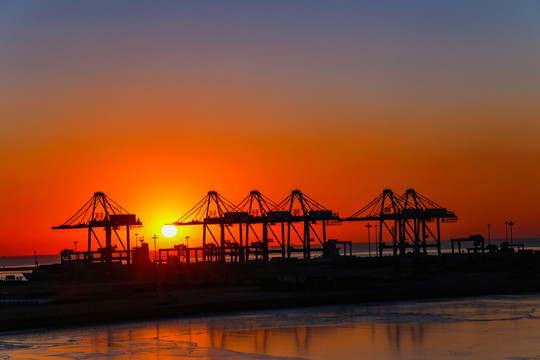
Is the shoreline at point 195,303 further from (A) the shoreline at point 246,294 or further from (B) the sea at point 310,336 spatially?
(B) the sea at point 310,336

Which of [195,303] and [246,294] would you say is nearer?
[195,303]

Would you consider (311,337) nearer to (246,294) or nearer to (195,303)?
(195,303)

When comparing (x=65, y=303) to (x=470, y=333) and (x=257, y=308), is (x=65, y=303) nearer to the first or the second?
(x=257, y=308)

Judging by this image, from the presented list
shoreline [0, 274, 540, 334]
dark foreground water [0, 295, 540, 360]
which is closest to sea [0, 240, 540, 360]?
dark foreground water [0, 295, 540, 360]

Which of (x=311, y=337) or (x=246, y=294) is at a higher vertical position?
(x=246, y=294)

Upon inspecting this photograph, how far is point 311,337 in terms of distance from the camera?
41812 millimetres

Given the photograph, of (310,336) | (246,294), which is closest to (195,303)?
(246,294)

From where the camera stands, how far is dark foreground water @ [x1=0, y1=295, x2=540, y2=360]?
36.8 meters

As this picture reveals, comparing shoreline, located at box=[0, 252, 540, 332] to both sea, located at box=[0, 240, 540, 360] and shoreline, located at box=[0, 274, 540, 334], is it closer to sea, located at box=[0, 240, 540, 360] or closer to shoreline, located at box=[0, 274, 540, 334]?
shoreline, located at box=[0, 274, 540, 334]

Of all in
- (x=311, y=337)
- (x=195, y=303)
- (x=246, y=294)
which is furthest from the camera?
(x=246, y=294)

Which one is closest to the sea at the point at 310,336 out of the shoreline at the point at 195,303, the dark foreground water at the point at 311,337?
the dark foreground water at the point at 311,337

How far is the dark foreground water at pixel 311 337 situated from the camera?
3684 cm

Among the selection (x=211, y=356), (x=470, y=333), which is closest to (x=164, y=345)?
(x=211, y=356)

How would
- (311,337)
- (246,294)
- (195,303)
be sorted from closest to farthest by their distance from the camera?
(311,337)
(195,303)
(246,294)
